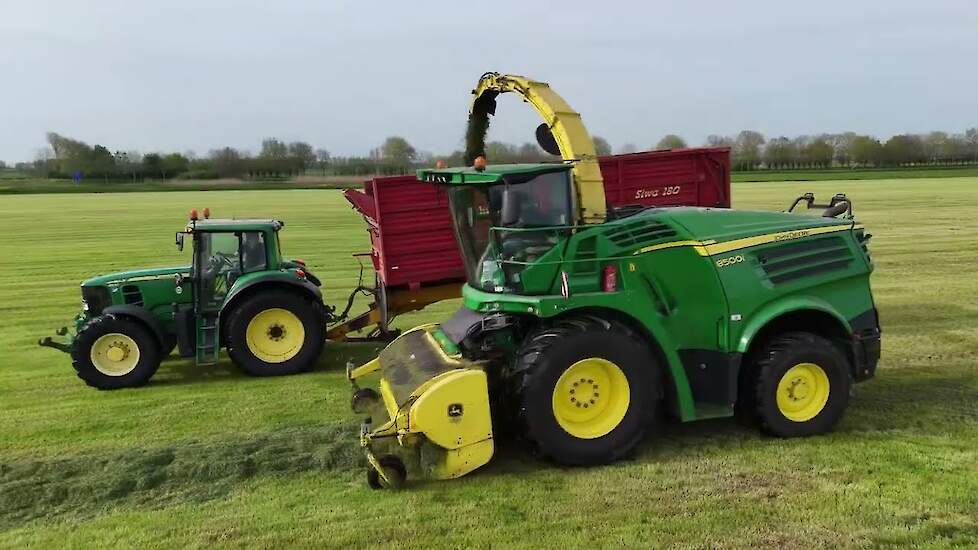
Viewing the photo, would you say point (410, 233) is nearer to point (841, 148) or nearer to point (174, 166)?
point (174, 166)

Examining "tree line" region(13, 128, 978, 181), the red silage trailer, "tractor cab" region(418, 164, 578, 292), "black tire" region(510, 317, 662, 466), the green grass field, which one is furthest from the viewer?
"tree line" region(13, 128, 978, 181)

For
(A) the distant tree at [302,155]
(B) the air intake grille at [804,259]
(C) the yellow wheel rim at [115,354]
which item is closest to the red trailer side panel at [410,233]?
(C) the yellow wheel rim at [115,354]

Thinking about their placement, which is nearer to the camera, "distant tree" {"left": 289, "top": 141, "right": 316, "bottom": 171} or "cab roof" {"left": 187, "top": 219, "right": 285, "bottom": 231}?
"cab roof" {"left": 187, "top": 219, "right": 285, "bottom": 231}

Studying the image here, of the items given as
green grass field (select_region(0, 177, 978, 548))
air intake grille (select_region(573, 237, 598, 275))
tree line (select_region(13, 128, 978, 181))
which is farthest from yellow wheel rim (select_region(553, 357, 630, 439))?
tree line (select_region(13, 128, 978, 181))

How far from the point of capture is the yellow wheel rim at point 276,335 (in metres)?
8.36

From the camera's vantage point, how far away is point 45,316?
38.8ft

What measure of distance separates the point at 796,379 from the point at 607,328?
167 cm

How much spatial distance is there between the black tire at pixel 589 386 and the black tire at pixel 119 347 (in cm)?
465

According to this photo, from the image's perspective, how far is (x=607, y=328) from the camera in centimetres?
534

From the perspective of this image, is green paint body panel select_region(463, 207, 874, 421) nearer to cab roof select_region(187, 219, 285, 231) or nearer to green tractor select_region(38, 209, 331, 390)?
green tractor select_region(38, 209, 331, 390)

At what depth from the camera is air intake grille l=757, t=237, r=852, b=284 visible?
5809 mm

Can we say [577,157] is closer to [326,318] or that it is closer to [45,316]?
[326,318]

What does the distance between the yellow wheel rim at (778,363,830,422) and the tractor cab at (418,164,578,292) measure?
2.13 metres

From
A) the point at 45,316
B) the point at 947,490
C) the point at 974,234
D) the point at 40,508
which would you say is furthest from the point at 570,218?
the point at 974,234
